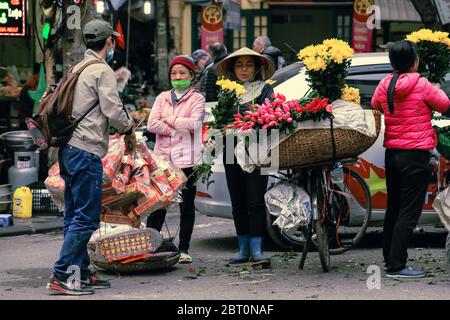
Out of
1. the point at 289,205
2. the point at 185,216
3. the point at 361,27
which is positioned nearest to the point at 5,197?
the point at 185,216

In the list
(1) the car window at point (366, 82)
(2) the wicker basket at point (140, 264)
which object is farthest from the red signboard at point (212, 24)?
(2) the wicker basket at point (140, 264)

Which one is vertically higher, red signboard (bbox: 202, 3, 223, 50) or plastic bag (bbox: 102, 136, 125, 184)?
red signboard (bbox: 202, 3, 223, 50)

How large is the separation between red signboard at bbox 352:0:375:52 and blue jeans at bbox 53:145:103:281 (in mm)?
17619

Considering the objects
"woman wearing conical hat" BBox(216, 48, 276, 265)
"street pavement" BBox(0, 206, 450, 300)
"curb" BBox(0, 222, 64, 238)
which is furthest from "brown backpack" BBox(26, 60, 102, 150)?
"curb" BBox(0, 222, 64, 238)

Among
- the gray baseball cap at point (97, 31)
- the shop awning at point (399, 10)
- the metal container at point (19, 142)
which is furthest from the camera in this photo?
the shop awning at point (399, 10)

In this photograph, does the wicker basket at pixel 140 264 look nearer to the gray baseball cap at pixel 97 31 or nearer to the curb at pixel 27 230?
the gray baseball cap at pixel 97 31

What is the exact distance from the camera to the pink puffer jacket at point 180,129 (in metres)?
9.85

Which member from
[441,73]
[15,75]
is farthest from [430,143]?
[15,75]

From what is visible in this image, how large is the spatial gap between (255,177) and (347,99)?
3.53ft

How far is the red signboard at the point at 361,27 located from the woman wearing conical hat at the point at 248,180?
15.9 m

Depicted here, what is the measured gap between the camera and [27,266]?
982cm

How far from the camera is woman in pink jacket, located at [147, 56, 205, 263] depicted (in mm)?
9859

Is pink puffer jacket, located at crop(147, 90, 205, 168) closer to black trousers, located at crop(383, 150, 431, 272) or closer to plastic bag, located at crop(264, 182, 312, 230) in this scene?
plastic bag, located at crop(264, 182, 312, 230)

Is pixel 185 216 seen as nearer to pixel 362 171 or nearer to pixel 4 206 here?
pixel 362 171
